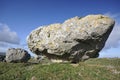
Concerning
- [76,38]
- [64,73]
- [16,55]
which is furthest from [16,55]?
[64,73]

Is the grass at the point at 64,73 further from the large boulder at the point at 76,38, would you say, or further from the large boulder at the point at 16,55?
the large boulder at the point at 16,55

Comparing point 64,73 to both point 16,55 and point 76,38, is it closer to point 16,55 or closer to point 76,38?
point 76,38

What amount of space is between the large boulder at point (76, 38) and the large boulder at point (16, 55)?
17.5 feet

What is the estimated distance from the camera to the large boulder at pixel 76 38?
3130 cm

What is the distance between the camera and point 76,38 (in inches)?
1254

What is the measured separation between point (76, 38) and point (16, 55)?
42.7ft

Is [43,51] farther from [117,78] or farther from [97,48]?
[117,78]

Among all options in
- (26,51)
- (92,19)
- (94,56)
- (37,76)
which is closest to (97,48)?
(94,56)

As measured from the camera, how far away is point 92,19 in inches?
1268

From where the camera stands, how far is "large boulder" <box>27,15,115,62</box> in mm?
31297

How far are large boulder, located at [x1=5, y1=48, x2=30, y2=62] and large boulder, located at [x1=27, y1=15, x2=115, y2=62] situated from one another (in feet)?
17.5

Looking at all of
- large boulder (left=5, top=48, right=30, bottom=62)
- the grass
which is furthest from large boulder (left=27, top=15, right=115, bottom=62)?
large boulder (left=5, top=48, right=30, bottom=62)

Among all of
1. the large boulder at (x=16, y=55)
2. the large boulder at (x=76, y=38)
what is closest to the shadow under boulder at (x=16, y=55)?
the large boulder at (x=16, y=55)

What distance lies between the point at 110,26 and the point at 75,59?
7374 mm
